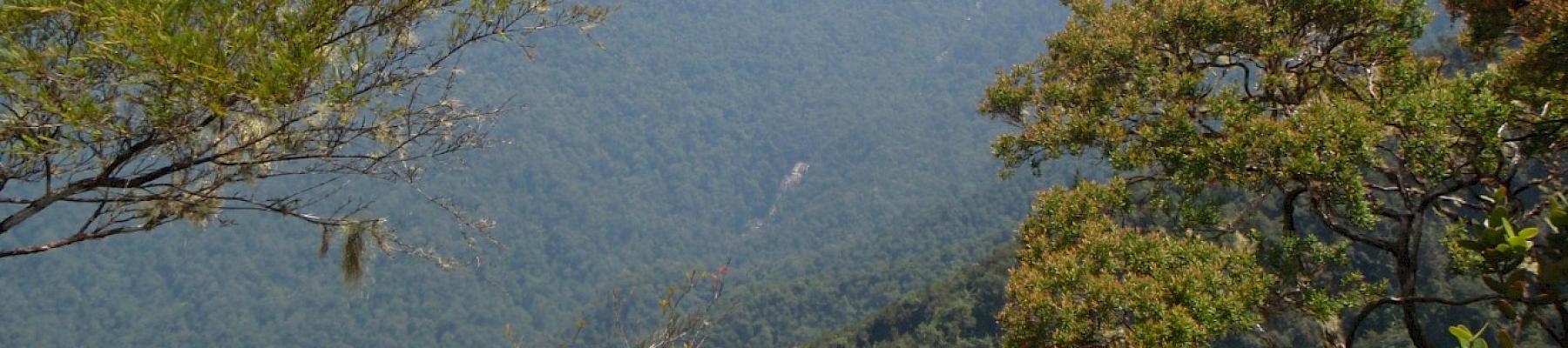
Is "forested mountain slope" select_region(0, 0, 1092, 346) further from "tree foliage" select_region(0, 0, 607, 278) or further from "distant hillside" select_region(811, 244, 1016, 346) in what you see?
"tree foliage" select_region(0, 0, 607, 278)

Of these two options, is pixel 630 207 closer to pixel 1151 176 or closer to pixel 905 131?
pixel 905 131

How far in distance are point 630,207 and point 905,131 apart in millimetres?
53626

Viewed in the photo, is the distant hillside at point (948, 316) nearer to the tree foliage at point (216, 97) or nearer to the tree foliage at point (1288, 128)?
the tree foliage at point (1288, 128)

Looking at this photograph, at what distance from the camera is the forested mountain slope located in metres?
107

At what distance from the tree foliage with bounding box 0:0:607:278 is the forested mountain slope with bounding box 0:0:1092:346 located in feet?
237

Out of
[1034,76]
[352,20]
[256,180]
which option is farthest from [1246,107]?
[256,180]

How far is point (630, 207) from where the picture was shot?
570 feet

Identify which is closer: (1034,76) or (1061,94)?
(1061,94)

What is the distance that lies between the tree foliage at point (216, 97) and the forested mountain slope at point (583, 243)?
72.2m

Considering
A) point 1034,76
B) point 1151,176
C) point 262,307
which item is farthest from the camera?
point 262,307

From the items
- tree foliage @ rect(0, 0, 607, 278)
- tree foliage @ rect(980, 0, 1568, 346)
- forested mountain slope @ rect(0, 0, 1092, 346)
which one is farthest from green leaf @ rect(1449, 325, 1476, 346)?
forested mountain slope @ rect(0, 0, 1092, 346)

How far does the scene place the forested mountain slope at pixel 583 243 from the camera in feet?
352

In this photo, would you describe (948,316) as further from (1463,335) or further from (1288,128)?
(1463,335)

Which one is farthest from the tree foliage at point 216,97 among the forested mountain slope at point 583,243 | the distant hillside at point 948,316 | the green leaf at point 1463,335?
the forested mountain slope at point 583,243
